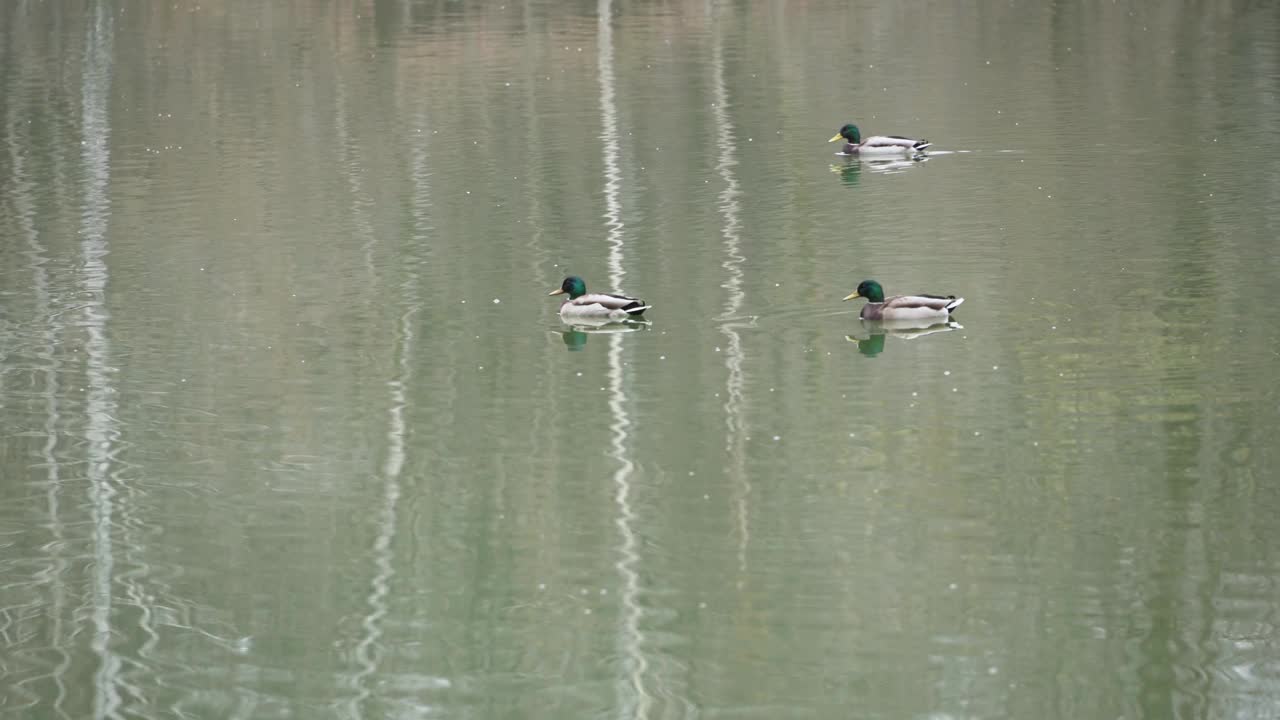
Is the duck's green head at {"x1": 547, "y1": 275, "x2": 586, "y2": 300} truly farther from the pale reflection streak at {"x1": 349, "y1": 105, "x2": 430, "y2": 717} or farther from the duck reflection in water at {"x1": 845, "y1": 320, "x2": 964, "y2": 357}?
the duck reflection in water at {"x1": 845, "y1": 320, "x2": 964, "y2": 357}

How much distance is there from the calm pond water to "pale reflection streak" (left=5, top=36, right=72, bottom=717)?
5 centimetres

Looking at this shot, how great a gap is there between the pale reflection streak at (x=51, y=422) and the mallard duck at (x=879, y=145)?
10.1 m

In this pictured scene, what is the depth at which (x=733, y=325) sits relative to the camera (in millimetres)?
16500

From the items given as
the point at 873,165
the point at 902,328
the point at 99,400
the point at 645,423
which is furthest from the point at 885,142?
the point at 99,400

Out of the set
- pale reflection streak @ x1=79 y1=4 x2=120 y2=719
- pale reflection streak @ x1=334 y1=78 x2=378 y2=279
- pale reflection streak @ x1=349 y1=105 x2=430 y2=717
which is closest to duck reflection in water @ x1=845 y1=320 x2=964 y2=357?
pale reflection streak @ x1=349 y1=105 x2=430 y2=717

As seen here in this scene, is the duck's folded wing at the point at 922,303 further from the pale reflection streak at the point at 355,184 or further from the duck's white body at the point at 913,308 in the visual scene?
the pale reflection streak at the point at 355,184

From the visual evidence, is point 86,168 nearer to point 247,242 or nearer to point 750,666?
point 247,242

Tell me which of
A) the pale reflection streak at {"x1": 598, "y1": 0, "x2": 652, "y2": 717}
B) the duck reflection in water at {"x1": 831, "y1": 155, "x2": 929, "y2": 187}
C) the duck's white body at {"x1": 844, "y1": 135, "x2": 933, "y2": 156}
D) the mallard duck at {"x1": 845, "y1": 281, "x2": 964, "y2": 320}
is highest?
the duck's white body at {"x1": 844, "y1": 135, "x2": 933, "y2": 156}

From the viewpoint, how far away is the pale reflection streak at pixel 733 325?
1215cm

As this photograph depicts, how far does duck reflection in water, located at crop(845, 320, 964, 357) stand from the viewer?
16188mm

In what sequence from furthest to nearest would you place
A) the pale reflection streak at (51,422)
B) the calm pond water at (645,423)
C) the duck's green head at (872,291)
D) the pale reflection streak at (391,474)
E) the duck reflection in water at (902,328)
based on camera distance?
the duck's green head at (872,291) < the duck reflection in water at (902,328) < the pale reflection streak at (51,422) < the pale reflection streak at (391,474) < the calm pond water at (645,423)

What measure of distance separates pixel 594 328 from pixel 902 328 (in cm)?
252

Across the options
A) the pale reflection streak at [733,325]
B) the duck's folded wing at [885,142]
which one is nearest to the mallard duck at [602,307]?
the pale reflection streak at [733,325]

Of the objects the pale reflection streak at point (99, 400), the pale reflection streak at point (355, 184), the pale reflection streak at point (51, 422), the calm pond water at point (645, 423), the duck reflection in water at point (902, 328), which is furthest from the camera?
the pale reflection streak at point (355, 184)
